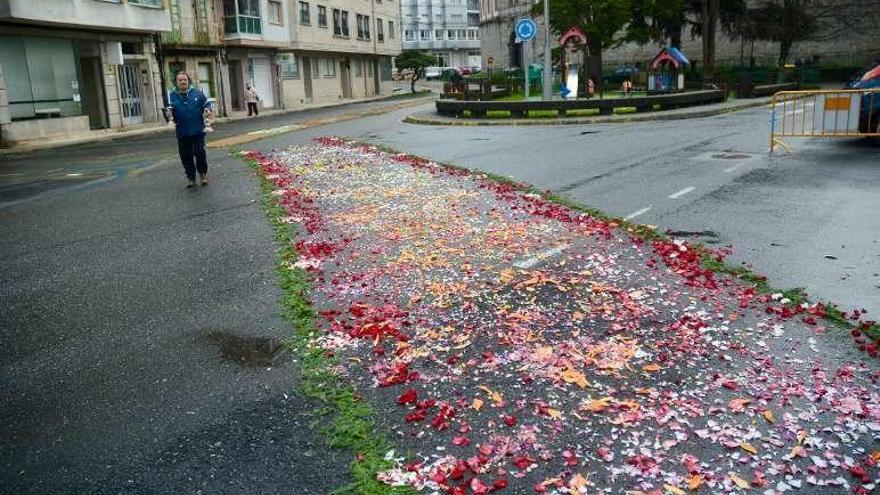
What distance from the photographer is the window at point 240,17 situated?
137 feet

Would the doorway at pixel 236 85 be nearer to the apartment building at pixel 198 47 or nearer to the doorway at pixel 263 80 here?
the doorway at pixel 263 80

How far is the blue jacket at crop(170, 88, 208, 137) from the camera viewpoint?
1285 centimetres

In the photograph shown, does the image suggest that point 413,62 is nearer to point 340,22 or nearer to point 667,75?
point 340,22

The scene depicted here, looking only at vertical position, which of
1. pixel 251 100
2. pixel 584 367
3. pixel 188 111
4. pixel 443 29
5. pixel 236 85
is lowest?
pixel 584 367

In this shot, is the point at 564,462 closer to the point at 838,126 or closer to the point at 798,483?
the point at 798,483

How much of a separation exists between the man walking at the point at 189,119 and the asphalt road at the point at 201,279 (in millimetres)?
696

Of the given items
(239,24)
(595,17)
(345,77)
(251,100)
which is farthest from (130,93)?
(595,17)

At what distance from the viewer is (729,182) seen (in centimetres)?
1184

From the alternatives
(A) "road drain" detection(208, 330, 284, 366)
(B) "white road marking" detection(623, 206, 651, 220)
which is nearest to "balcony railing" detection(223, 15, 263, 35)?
(B) "white road marking" detection(623, 206, 651, 220)

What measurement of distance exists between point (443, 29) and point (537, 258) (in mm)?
119426

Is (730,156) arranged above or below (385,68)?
below

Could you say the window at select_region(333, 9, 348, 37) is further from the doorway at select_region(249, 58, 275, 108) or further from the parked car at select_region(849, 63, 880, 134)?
the parked car at select_region(849, 63, 880, 134)

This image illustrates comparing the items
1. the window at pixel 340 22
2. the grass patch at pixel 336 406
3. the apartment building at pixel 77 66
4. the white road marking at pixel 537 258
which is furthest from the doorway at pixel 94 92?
the white road marking at pixel 537 258

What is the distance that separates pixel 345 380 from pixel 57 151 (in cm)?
2261
